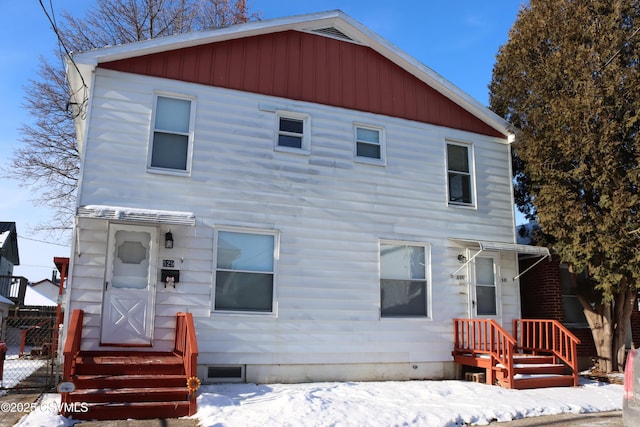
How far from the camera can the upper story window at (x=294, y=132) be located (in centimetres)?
1061

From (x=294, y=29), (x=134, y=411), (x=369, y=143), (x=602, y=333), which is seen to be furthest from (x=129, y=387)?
(x=602, y=333)

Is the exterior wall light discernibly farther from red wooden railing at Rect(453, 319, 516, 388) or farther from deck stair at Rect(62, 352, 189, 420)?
red wooden railing at Rect(453, 319, 516, 388)

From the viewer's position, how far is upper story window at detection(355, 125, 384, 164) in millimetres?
11297

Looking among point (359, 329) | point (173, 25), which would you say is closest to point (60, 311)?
point (359, 329)

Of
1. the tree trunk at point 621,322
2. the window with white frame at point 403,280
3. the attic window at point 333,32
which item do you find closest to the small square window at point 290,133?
the attic window at point 333,32

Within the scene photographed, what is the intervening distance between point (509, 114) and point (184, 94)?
8143mm

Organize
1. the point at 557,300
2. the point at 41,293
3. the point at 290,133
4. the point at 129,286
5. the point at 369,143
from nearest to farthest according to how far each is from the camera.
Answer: the point at 129,286, the point at 290,133, the point at 369,143, the point at 557,300, the point at 41,293

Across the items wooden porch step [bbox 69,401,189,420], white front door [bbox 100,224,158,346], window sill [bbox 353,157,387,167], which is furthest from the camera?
window sill [bbox 353,157,387,167]

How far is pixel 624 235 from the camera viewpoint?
34.7 ft

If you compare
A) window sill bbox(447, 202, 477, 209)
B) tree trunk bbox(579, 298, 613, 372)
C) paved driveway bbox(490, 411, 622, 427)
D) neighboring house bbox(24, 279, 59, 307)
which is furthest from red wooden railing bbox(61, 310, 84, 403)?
neighboring house bbox(24, 279, 59, 307)

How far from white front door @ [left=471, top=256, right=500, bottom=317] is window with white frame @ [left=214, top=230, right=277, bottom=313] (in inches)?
182

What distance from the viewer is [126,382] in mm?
7434

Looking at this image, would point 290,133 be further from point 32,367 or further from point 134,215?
point 32,367

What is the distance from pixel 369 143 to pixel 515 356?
5186mm
